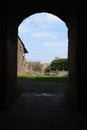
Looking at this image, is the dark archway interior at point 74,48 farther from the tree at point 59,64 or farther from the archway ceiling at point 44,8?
the tree at point 59,64

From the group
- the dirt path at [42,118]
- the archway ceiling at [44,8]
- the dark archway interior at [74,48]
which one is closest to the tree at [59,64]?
the archway ceiling at [44,8]

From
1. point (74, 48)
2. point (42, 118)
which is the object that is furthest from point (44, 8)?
point (42, 118)

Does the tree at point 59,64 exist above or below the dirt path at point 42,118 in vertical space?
above

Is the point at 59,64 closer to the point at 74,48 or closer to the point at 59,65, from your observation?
the point at 59,65

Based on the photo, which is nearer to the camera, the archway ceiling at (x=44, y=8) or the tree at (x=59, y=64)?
the archway ceiling at (x=44, y=8)

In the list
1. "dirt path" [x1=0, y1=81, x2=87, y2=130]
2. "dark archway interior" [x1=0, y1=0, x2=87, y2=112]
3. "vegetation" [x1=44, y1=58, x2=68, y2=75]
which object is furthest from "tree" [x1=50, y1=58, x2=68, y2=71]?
"dirt path" [x1=0, y1=81, x2=87, y2=130]

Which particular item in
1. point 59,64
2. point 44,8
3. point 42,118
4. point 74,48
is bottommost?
point 42,118

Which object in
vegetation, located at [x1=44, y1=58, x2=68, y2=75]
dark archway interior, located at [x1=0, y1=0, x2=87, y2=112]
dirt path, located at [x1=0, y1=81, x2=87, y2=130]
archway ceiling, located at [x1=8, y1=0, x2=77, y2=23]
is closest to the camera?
Answer: dirt path, located at [x1=0, y1=81, x2=87, y2=130]

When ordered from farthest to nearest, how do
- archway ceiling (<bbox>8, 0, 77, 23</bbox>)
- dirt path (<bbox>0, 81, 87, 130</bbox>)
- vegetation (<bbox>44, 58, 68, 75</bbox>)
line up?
vegetation (<bbox>44, 58, 68, 75</bbox>) → archway ceiling (<bbox>8, 0, 77, 23</bbox>) → dirt path (<bbox>0, 81, 87, 130</bbox>)

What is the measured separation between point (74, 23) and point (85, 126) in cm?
615

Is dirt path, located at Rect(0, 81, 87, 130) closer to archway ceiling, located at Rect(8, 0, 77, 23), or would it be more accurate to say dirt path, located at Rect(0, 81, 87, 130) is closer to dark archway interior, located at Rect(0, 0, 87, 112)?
dark archway interior, located at Rect(0, 0, 87, 112)

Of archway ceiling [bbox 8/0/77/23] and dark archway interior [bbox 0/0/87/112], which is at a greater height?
archway ceiling [bbox 8/0/77/23]

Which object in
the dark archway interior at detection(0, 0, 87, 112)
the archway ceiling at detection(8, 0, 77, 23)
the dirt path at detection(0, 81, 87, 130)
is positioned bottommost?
the dirt path at detection(0, 81, 87, 130)

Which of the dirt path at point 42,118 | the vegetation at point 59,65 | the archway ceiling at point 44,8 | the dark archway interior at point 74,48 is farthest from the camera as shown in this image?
the vegetation at point 59,65
